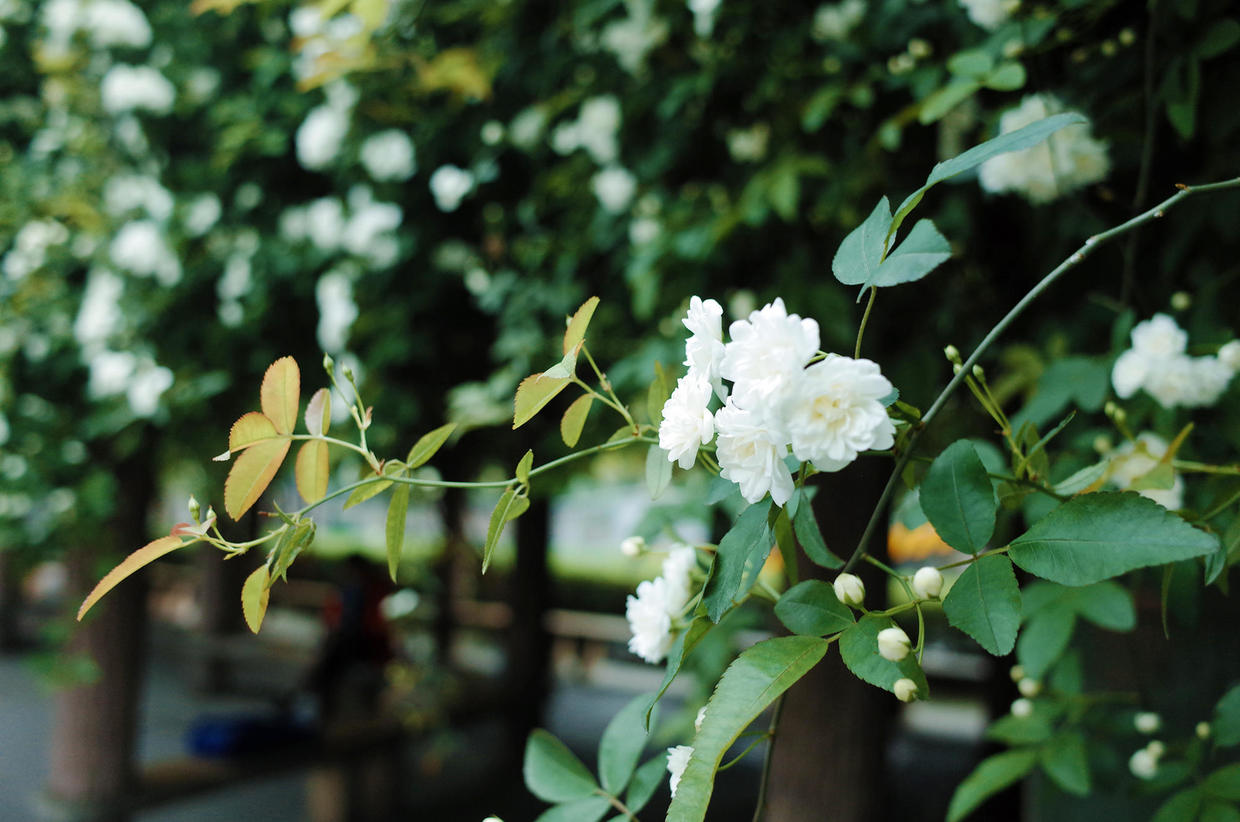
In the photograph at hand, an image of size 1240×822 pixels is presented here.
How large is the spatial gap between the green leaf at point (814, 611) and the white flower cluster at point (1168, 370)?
0.63 metres

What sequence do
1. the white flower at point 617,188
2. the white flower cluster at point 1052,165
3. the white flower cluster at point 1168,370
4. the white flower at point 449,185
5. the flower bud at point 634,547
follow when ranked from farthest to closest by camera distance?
the white flower at point 449,185, the white flower at point 617,188, the white flower cluster at point 1052,165, the white flower cluster at point 1168,370, the flower bud at point 634,547

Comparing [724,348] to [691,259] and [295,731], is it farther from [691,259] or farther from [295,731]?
[295,731]

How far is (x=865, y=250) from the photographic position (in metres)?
0.51

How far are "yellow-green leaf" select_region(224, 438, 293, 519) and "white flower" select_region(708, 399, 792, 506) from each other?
0.88 ft

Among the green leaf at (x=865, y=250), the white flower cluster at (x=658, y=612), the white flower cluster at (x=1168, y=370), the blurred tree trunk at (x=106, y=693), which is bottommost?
the blurred tree trunk at (x=106, y=693)

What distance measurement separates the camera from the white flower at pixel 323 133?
2.02m

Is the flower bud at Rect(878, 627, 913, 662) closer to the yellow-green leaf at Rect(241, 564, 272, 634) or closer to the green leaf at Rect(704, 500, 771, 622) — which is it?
the green leaf at Rect(704, 500, 771, 622)

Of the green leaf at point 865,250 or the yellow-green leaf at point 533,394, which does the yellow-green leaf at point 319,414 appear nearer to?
the yellow-green leaf at point 533,394

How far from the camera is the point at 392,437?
1978 millimetres

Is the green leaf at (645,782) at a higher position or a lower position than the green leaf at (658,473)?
lower

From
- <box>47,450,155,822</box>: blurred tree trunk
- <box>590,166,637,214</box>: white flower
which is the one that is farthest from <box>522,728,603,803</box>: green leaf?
<box>47,450,155,822</box>: blurred tree trunk

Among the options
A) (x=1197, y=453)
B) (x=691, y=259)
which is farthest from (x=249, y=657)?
(x=1197, y=453)

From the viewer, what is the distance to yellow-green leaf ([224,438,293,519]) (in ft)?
1.75

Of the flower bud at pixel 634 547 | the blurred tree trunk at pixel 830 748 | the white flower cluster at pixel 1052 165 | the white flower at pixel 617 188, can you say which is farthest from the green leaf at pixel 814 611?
the white flower at pixel 617 188
